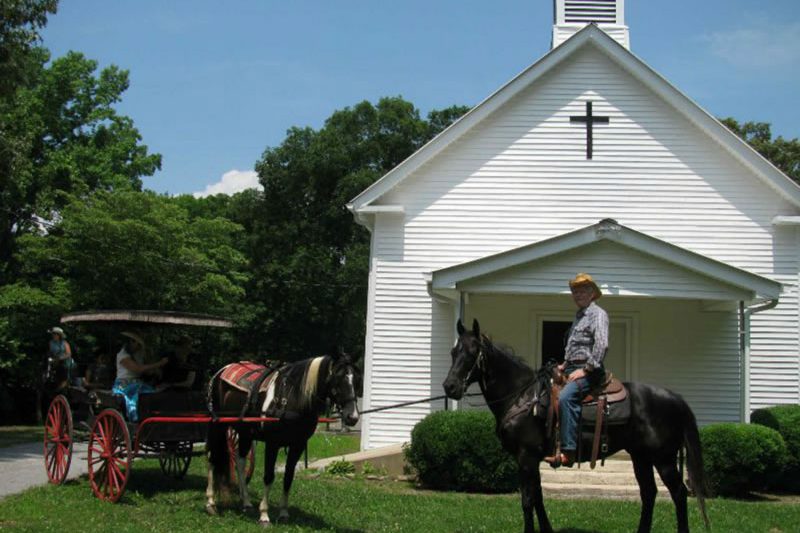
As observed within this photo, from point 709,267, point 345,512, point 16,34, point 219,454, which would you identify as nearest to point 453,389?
point 345,512

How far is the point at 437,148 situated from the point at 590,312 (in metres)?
9.32

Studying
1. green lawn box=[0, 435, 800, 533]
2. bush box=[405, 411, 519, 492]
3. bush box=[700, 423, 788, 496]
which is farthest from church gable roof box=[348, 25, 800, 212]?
green lawn box=[0, 435, 800, 533]

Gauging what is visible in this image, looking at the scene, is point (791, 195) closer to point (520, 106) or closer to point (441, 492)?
point (520, 106)

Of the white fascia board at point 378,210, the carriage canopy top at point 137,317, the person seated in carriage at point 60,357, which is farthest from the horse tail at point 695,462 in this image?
the person seated in carriage at point 60,357

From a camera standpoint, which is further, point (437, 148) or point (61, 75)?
point (61, 75)

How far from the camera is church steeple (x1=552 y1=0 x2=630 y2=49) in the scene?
20750 millimetres

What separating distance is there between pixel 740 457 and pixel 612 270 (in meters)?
3.76

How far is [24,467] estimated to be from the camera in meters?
15.1

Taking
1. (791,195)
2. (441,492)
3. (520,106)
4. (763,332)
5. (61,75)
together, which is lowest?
(441,492)

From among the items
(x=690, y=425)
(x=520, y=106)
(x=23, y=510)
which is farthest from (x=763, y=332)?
(x=23, y=510)

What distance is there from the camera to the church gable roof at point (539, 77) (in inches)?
695

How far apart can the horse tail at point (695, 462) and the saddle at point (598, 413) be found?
0.70 m

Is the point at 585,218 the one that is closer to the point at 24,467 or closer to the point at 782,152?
the point at 24,467

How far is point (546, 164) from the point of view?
1809 centimetres
